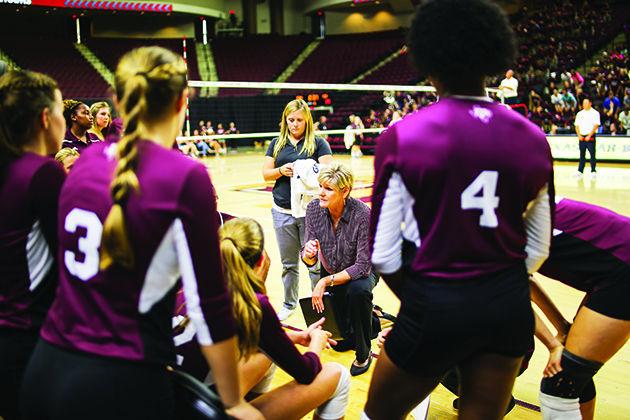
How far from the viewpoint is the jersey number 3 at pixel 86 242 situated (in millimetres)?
1273

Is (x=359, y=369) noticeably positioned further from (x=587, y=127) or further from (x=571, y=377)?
(x=587, y=127)

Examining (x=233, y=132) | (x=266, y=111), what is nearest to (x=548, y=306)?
(x=233, y=132)

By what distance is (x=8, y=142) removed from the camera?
1.55 metres

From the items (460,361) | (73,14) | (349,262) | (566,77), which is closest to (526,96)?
(566,77)

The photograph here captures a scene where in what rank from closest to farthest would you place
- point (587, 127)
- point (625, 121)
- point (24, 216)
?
point (24, 216) → point (587, 127) → point (625, 121)

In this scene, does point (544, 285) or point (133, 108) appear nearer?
point (133, 108)

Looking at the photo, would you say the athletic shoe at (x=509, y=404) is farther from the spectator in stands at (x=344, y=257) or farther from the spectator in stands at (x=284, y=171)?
the spectator in stands at (x=284, y=171)

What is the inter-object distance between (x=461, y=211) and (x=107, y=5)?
87.6 ft

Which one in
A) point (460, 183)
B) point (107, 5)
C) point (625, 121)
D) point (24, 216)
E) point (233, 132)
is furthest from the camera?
point (107, 5)

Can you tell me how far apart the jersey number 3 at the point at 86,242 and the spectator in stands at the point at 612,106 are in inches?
641

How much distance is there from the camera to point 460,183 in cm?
139

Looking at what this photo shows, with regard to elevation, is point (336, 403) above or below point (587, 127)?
below

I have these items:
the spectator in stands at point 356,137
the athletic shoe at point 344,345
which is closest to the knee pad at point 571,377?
the athletic shoe at point 344,345

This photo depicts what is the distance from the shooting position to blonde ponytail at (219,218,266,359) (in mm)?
1723
